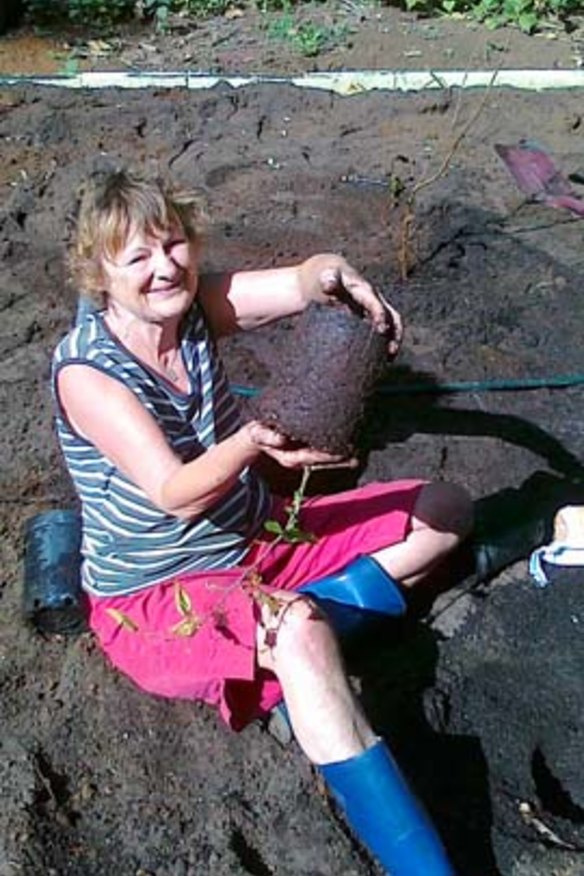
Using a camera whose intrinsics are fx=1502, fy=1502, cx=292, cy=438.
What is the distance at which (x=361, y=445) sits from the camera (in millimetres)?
3676

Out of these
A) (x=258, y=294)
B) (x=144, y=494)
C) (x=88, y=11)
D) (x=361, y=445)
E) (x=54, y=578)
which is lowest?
(x=88, y=11)

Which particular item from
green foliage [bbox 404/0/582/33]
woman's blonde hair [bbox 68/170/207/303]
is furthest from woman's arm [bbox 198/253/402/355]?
green foliage [bbox 404/0/582/33]

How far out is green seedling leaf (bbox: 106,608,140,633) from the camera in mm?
2813

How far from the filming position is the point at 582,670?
306 cm

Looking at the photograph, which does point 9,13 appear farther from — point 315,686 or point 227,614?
point 315,686

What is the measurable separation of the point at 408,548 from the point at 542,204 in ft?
6.90

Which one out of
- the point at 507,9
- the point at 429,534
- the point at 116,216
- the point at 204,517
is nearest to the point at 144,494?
the point at 204,517

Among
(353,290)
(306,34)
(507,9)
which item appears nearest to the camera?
(353,290)

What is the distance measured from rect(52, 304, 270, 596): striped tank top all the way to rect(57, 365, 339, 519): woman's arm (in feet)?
0.20

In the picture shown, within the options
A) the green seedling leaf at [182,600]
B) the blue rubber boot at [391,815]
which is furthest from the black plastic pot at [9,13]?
the blue rubber boot at [391,815]

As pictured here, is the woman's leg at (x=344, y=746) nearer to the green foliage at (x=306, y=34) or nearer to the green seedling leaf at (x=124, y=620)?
the green seedling leaf at (x=124, y=620)

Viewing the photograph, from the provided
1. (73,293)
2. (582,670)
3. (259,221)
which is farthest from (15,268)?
(582,670)

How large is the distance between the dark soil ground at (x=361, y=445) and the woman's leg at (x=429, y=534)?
16cm

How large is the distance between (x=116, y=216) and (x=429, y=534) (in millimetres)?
947
